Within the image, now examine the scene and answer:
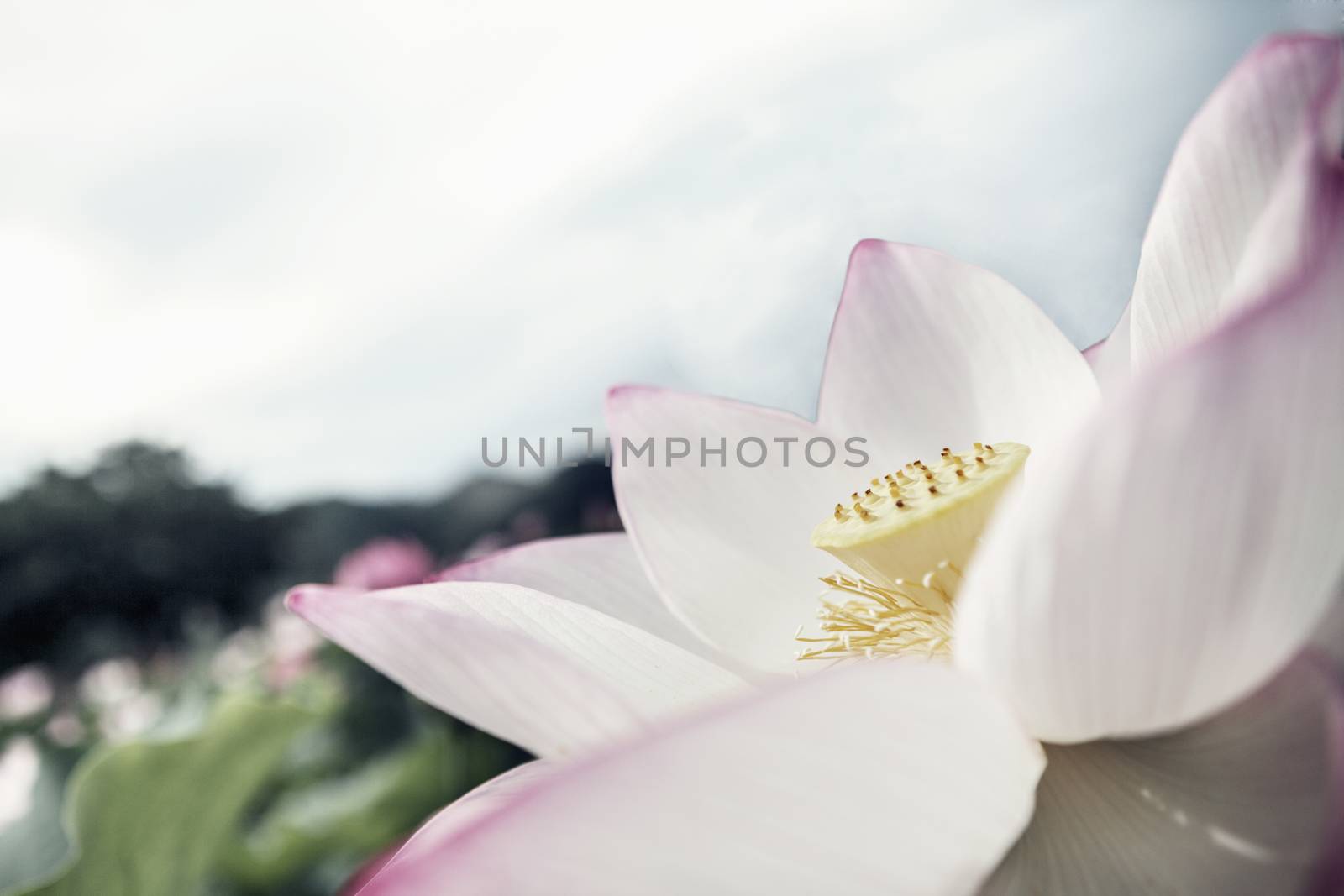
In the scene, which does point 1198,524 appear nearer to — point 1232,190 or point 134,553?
point 1232,190

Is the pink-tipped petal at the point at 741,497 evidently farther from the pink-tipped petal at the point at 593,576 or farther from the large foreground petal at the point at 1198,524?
the large foreground petal at the point at 1198,524

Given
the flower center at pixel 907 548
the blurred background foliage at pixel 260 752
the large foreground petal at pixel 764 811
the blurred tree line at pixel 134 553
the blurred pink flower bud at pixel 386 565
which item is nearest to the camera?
the large foreground petal at pixel 764 811

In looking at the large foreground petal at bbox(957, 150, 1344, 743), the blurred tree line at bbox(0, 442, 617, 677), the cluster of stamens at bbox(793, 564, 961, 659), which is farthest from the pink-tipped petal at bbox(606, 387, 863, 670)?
the blurred tree line at bbox(0, 442, 617, 677)

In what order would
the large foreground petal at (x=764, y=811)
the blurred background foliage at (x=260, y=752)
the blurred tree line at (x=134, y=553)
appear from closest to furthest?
the large foreground petal at (x=764, y=811), the blurred background foliage at (x=260, y=752), the blurred tree line at (x=134, y=553)

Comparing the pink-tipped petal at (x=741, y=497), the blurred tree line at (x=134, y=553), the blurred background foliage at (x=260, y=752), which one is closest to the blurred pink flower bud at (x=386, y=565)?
the blurred background foliage at (x=260, y=752)

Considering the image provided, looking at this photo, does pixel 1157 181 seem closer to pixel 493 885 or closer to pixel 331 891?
pixel 493 885

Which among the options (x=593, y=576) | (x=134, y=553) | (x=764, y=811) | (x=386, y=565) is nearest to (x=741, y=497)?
(x=593, y=576)

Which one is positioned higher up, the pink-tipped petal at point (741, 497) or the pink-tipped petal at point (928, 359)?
the pink-tipped petal at point (928, 359)

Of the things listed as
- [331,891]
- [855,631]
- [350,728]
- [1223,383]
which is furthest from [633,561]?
[350,728]
